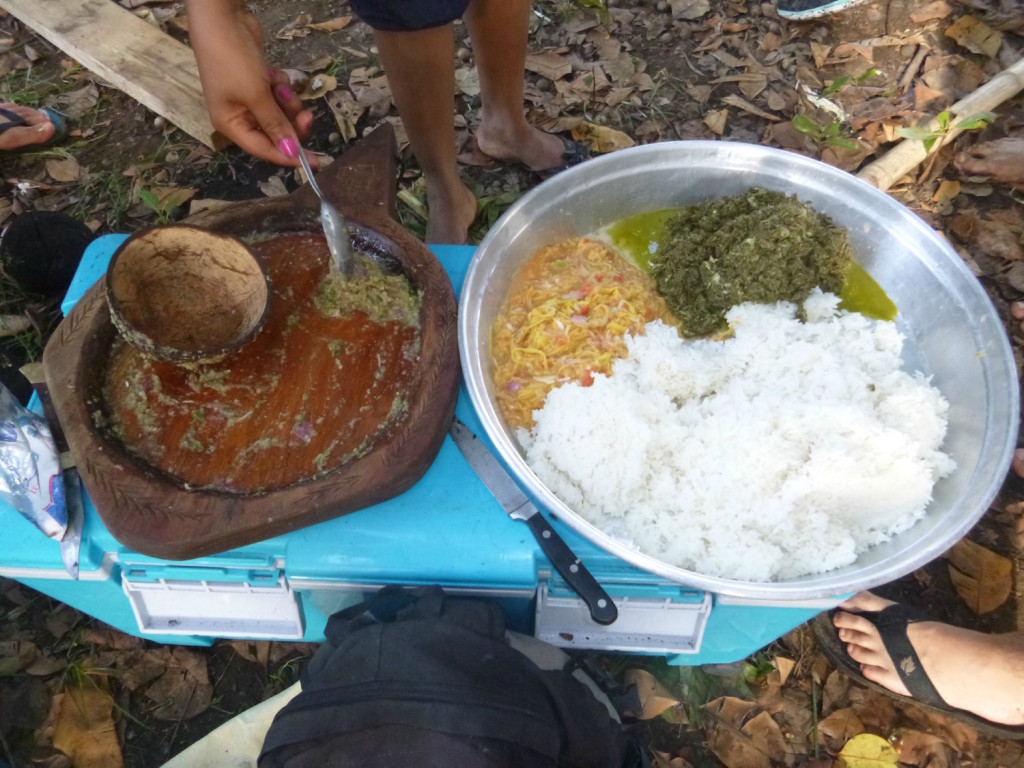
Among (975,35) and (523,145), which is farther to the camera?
(975,35)

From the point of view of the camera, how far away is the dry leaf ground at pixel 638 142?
196cm

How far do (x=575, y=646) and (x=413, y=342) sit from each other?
2.79 ft

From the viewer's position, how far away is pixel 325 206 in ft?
5.07

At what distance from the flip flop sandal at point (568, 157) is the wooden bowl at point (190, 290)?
1.55 metres

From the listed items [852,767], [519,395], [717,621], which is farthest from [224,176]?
[852,767]

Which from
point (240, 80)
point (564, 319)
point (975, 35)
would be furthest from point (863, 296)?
point (975, 35)

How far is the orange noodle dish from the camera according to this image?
5.74 feet

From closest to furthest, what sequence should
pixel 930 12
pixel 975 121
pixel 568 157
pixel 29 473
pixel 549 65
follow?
pixel 29 473
pixel 975 121
pixel 568 157
pixel 549 65
pixel 930 12

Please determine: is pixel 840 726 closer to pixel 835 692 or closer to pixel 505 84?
pixel 835 692

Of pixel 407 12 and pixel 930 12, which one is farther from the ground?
pixel 407 12

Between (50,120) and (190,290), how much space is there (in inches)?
82.4

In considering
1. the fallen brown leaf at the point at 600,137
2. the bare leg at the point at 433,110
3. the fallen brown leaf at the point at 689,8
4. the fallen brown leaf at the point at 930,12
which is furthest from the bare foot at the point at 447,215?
the fallen brown leaf at the point at 930,12

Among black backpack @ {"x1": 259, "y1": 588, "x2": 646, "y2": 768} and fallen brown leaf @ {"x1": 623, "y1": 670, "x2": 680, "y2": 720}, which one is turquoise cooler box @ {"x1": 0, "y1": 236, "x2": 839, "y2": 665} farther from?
fallen brown leaf @ {"x1": 623, "y1": 670, "x2": 680, "y2": 720}

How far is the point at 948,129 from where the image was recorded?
8.86 ft
